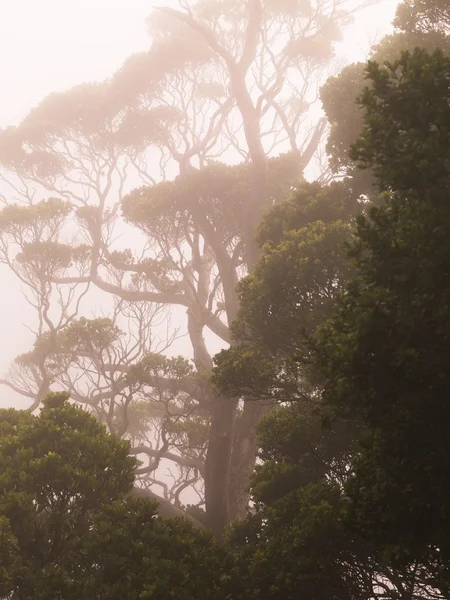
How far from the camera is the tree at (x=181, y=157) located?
15.9 meters

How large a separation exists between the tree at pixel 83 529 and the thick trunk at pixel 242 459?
6069 millimetres

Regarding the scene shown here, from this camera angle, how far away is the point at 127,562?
6652mm

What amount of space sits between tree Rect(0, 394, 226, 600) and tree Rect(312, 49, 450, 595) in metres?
3.21

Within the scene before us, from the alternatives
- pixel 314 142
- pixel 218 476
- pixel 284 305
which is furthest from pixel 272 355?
pixel 314 142

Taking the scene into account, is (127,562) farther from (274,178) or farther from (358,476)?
(274,178)

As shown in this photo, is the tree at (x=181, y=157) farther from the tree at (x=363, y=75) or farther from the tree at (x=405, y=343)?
the tree at (x=405, y=343)

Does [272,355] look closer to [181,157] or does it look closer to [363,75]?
[363,75]

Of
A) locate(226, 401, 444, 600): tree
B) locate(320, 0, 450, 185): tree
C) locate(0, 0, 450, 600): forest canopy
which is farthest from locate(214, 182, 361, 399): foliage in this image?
locate(320, 0, 450, 185): tree

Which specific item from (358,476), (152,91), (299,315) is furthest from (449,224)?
(152,91)

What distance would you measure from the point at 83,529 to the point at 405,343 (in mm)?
6062

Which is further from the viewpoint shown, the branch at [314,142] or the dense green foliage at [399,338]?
the branch at [314,142]

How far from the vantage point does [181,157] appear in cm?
2131

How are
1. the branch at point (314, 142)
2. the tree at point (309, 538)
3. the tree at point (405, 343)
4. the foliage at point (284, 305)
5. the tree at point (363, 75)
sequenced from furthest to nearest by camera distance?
the branch at point (314, 142) < the tree at point (363, 75) < the foliage at point (284, 305) < the tree at point (309, 538) < the tree at point (405, 343)

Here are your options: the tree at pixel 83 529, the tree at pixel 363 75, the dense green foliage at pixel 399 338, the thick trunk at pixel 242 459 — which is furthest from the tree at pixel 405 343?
the thick trunk at pixel 242 459
